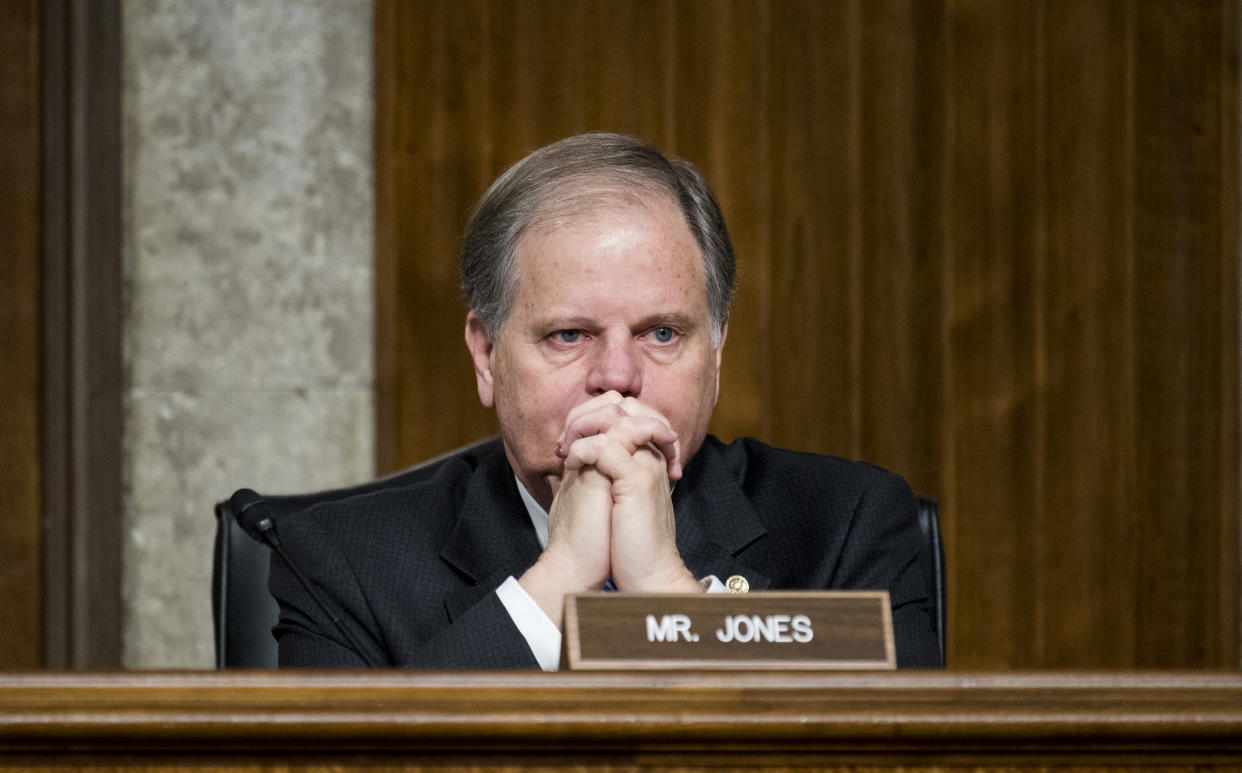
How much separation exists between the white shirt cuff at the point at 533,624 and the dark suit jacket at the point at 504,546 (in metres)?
0.14

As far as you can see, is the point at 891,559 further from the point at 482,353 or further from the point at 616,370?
the point at 482,353

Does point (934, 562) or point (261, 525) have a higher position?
point (261, 525)

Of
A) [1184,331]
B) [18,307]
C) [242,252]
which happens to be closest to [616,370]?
[242,252]

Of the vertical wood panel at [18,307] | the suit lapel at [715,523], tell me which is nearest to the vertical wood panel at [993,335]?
the suit lapel at [715,523]

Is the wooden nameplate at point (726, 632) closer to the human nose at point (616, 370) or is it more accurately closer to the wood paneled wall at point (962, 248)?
the human nose at point (616, 370)

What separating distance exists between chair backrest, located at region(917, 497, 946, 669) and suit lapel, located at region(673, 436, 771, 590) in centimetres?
29

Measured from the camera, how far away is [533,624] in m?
1.16

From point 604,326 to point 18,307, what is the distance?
5.25 ft

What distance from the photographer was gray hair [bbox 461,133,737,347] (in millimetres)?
1412

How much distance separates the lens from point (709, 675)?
70 cm

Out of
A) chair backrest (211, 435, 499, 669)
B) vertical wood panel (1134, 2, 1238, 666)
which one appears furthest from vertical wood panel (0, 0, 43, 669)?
vertical wood panel (1134, 2, 1238, 666)

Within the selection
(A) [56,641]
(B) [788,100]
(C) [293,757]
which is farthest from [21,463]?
(C) [293,757]

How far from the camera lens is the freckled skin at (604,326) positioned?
1.35 metres

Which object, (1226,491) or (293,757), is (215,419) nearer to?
(293,757)
